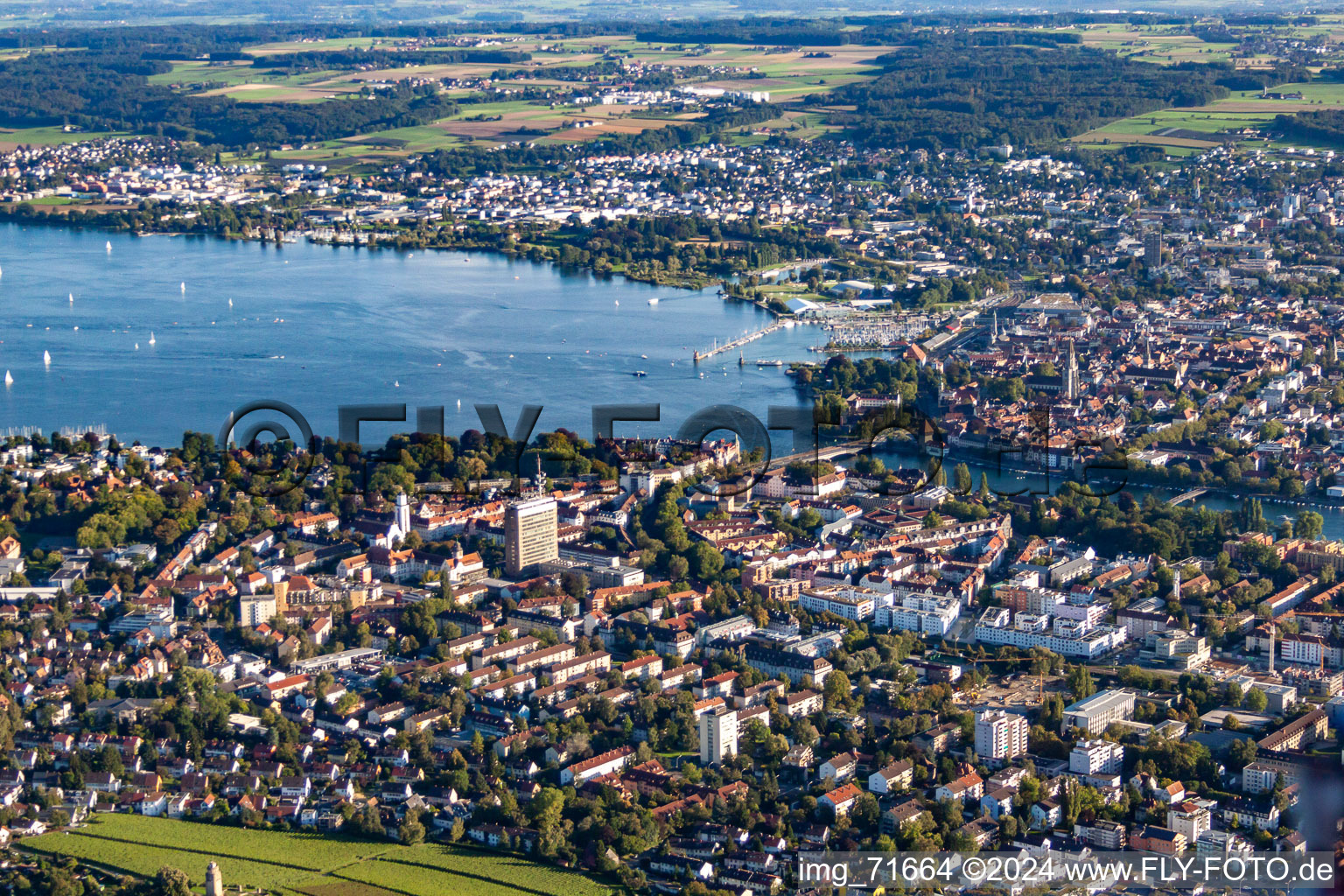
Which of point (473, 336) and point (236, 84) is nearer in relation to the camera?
point (473, 336)

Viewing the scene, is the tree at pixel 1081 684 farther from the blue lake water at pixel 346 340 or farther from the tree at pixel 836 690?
the blue lake water at pixel 346 340

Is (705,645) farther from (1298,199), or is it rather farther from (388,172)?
(388,172)

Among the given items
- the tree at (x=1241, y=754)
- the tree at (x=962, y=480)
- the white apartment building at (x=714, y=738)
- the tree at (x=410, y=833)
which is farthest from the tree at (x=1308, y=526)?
the tree at (x=410, y=833)

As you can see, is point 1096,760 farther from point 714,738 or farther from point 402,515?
point 402,515

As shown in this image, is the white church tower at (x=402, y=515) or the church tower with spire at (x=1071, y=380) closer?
the white church tower at (x=402, y=515)

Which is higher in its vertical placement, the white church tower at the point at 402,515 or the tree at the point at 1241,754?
the white church tower at the point at 402,515

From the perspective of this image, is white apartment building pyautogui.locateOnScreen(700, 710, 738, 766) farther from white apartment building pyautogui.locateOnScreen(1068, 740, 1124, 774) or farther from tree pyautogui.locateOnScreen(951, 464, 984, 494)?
tree pyautogui.locateOnScreen(951, 464, 984, 494)

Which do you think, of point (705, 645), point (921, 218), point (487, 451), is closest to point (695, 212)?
point (921, 218)
